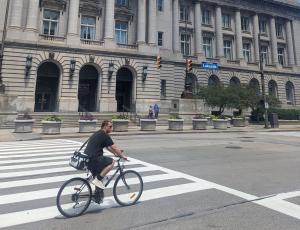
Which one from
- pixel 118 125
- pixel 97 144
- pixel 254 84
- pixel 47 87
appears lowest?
pixel 97 144

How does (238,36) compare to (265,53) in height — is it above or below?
above

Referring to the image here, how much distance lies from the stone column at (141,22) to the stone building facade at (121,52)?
5.7 inches

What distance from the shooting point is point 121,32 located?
38719 mm

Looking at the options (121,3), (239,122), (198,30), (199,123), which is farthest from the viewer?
(198,30)

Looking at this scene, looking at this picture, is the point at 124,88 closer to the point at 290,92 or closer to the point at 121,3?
the point at 121,3

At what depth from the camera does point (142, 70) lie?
35.8m

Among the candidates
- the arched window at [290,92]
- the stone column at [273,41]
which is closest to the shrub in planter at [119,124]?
the stone column at [273,41]

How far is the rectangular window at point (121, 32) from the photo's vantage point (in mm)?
38312

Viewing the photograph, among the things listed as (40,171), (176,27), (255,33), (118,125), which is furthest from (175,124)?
(255,33)

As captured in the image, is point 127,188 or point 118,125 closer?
point 127,188

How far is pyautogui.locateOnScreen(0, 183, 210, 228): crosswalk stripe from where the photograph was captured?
4715 mm

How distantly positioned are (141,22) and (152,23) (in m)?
1.94

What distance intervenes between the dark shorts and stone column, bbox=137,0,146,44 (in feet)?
109

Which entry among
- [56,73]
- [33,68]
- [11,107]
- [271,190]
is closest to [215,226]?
[271,190]
